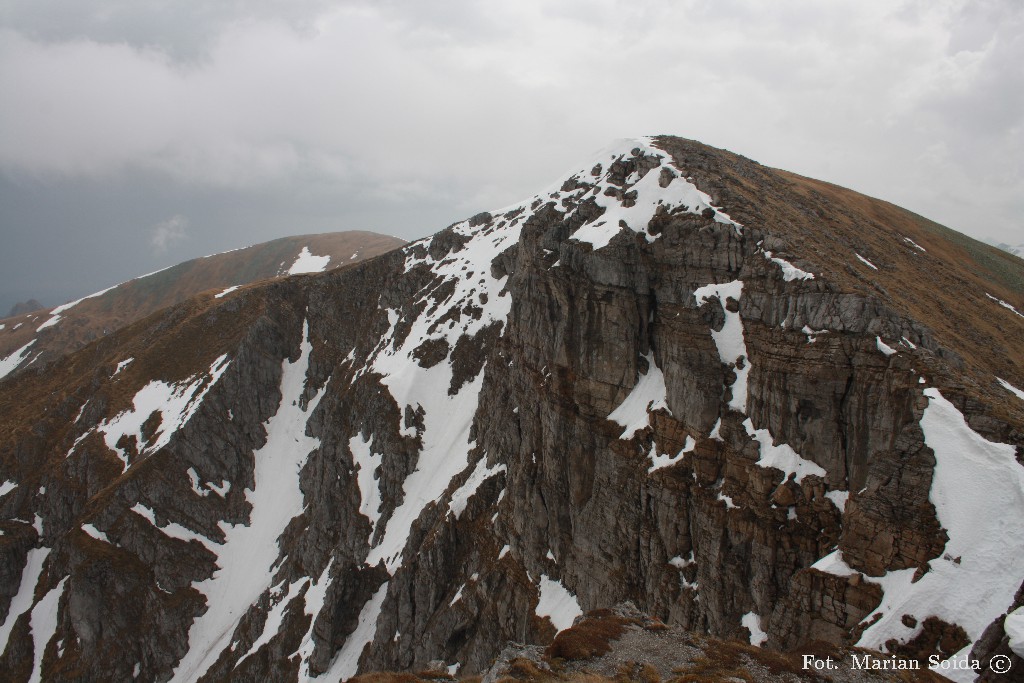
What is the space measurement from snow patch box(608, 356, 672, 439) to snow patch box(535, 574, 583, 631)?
1675cm

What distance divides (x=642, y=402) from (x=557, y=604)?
21.1 metres

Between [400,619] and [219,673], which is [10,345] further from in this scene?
[400,619]

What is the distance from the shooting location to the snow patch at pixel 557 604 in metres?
44.0

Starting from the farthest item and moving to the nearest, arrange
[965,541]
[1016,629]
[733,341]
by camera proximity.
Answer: [733,341] → [965,541] → [1016,629]

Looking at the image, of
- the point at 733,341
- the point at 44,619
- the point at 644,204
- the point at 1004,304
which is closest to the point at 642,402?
the point at 733,341

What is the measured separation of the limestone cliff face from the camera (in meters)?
25.2

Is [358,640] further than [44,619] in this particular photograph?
No

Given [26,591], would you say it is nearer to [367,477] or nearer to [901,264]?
[367,477]

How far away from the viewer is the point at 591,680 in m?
17.3

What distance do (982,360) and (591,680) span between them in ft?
111

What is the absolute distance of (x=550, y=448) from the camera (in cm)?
4778

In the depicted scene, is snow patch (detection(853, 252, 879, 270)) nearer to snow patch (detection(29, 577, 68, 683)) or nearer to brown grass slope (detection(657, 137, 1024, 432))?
brown grass slope (detection(657, 137, 1024, 432))

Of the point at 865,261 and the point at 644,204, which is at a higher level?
the point at 644,204

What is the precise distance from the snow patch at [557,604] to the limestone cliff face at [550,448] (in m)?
0.25
